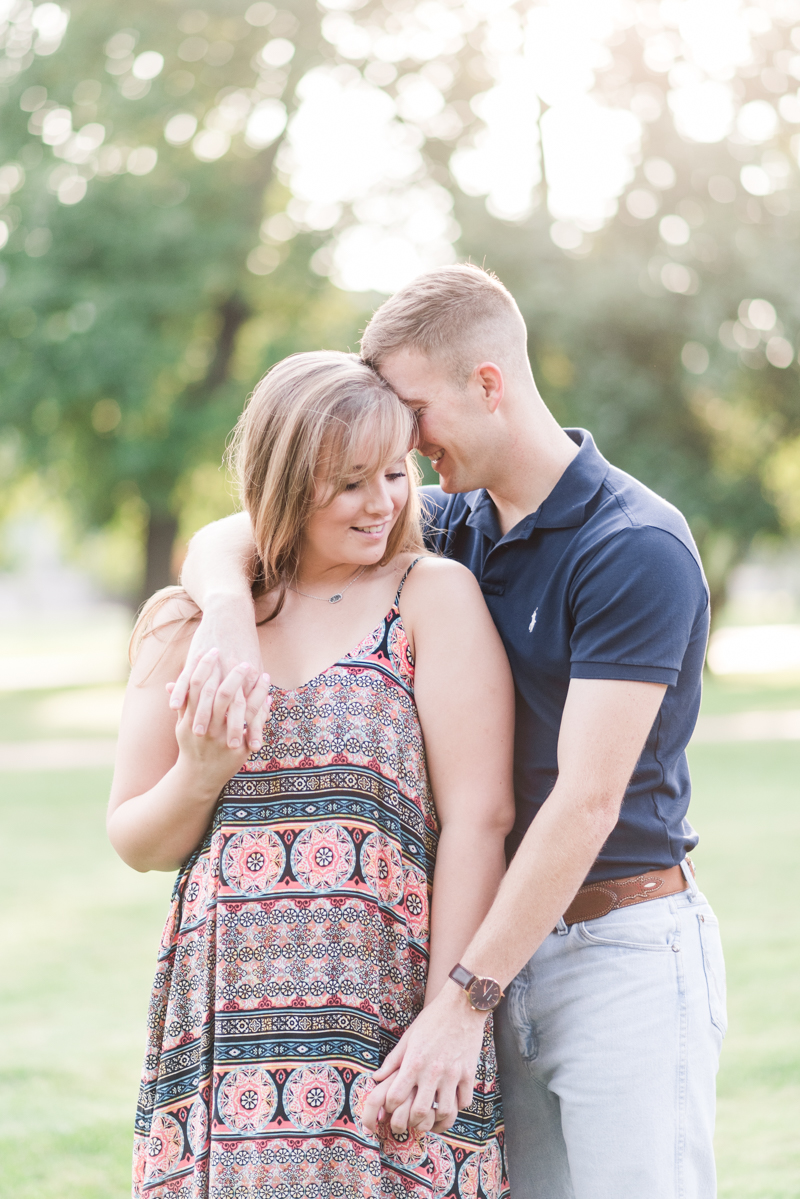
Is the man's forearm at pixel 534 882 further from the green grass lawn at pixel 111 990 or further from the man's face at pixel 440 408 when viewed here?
the green grass lawn at pixel 111 990

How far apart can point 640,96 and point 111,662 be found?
20.2 metres

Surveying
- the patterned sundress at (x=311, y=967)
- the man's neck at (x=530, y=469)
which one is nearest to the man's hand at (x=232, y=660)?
the patterned sundress at (x=311, y=967)

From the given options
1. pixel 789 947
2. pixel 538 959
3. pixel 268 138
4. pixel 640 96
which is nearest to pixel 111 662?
pixel 268 138

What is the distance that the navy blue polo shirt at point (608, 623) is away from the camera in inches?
83.7

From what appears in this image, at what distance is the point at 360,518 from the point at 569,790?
65 cm

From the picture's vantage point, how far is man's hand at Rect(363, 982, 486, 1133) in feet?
6.66

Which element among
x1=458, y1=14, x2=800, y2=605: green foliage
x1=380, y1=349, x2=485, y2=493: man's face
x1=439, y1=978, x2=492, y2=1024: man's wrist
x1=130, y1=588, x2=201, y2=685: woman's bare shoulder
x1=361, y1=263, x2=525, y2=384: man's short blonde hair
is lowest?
x1=439, y1=978, x2=492, y2=1024: man's wrist

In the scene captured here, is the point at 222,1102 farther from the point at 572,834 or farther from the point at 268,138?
the point at 268,138

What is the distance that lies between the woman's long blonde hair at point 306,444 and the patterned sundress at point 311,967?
0.28 meters

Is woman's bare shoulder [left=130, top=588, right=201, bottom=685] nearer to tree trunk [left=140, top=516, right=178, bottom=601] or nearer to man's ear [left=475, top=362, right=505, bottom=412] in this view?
man's ear [left=475, top=362, right=505, bottom=412]

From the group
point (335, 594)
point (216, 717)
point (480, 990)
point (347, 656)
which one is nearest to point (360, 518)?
point (335, 594)

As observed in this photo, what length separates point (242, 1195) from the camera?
207 centimetres

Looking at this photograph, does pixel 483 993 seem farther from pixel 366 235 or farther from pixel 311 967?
pixel 366 235

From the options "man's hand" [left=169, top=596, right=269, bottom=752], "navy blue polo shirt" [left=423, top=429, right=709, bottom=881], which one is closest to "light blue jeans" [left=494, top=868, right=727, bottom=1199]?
"navy blue polo shirt" [left=423, top=429, right=709, bottom=881]
